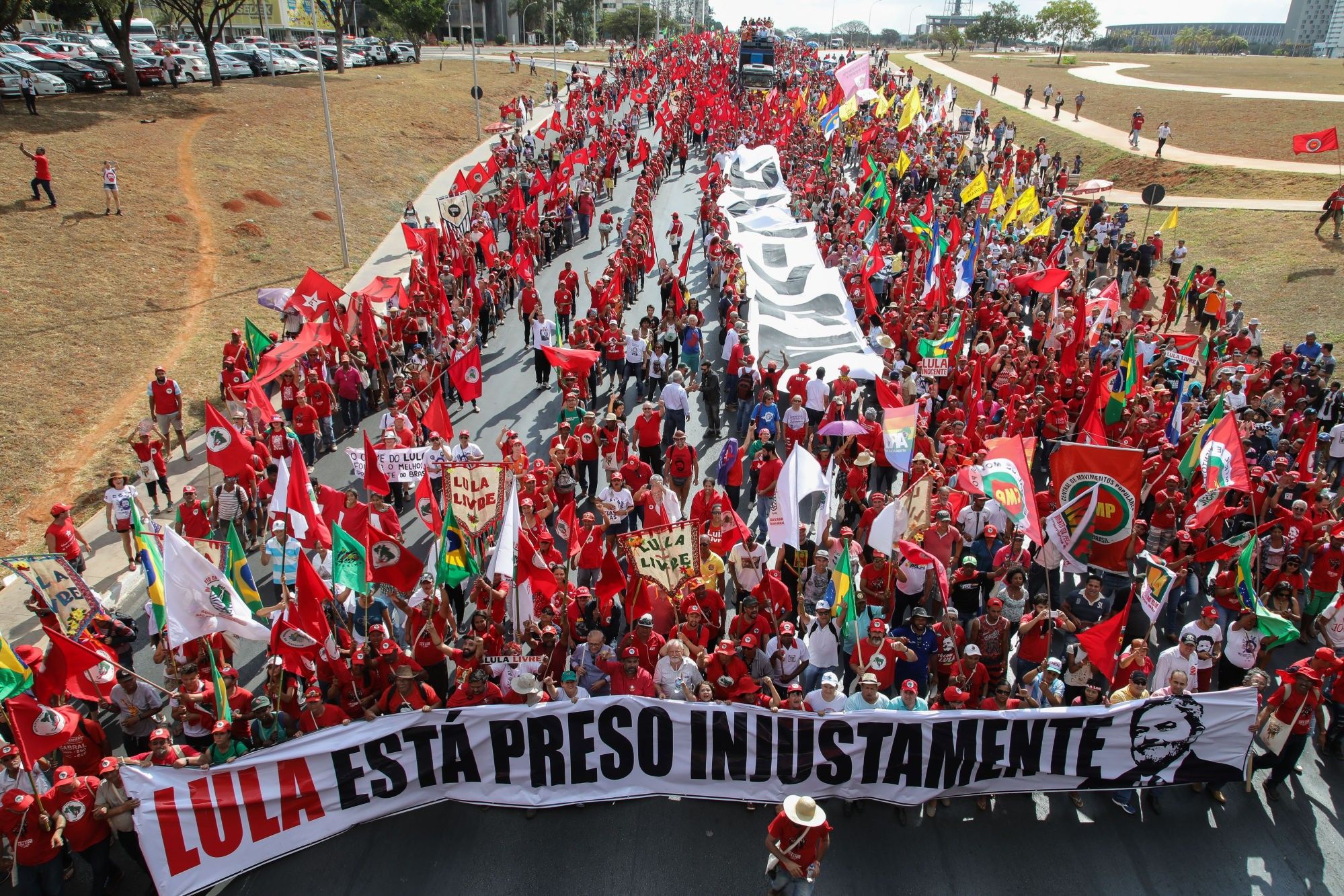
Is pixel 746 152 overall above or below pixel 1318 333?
above

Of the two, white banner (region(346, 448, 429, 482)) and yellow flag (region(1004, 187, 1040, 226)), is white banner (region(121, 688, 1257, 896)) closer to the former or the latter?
white banner (region(346, 448, 429, 482))

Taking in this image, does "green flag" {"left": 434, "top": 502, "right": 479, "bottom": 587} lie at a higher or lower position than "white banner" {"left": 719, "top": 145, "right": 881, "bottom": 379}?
lower

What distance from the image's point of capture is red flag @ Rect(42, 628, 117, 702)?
7.52 m

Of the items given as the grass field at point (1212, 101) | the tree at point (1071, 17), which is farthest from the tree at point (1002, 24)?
the grass field at point (1212, 101)

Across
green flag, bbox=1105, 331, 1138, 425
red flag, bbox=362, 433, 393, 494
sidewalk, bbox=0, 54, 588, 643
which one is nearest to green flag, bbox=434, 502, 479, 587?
red flag, bbox=362, 433, 393, 494

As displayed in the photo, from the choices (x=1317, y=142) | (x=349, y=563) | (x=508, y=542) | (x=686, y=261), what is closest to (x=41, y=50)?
(x=686, y=261)

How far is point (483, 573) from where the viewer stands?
1012 cm

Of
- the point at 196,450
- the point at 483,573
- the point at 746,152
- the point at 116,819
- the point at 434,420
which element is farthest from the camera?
the point at 746,152

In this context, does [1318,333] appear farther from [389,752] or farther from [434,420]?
[389,752]

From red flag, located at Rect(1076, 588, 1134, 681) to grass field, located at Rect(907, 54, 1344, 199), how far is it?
31.8 meters

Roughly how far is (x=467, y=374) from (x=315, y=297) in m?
4.31

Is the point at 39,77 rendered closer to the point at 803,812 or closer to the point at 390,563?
the point at 390,563

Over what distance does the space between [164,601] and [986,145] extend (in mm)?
43096

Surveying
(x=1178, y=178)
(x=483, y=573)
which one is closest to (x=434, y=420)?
(x=483, y=573)
